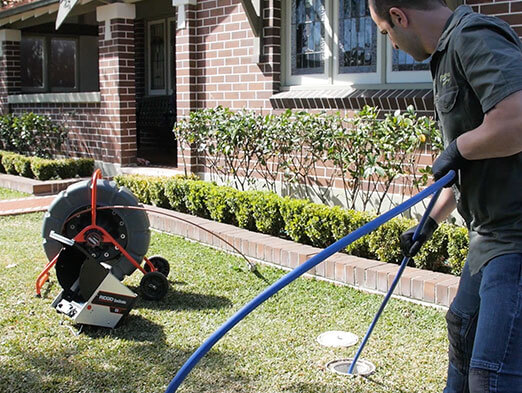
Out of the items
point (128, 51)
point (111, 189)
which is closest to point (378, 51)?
point (111, 189)

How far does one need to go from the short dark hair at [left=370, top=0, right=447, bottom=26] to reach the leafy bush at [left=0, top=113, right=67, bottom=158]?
11007 mm

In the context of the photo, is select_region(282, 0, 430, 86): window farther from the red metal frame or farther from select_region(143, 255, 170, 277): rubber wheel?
the red metal frame

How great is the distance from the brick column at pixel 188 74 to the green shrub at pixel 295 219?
322 cm

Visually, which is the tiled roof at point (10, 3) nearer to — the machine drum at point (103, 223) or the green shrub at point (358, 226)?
the machine drum at point (103, 223)

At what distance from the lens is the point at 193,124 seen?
8.80 meters

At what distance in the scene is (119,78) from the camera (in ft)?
36.6

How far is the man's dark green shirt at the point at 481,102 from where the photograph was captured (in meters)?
2.08

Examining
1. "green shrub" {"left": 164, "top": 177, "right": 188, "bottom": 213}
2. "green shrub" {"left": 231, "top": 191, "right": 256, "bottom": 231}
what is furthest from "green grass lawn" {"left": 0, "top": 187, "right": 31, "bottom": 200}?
"green shrub" {"left": 231, "top": 191, "right": 256, "bottom": 231}

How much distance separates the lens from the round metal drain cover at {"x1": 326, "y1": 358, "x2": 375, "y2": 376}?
3892 mm

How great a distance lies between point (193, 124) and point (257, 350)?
502 cm

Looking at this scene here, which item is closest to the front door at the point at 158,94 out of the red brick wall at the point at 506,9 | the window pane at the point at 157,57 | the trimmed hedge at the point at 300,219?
the window pane at the point at 157,57

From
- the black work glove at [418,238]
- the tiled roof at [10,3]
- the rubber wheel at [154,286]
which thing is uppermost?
the tiled roof at [10,3]

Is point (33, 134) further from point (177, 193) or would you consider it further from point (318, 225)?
point (318, 225)

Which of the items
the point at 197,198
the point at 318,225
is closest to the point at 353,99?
the point at 318,225
